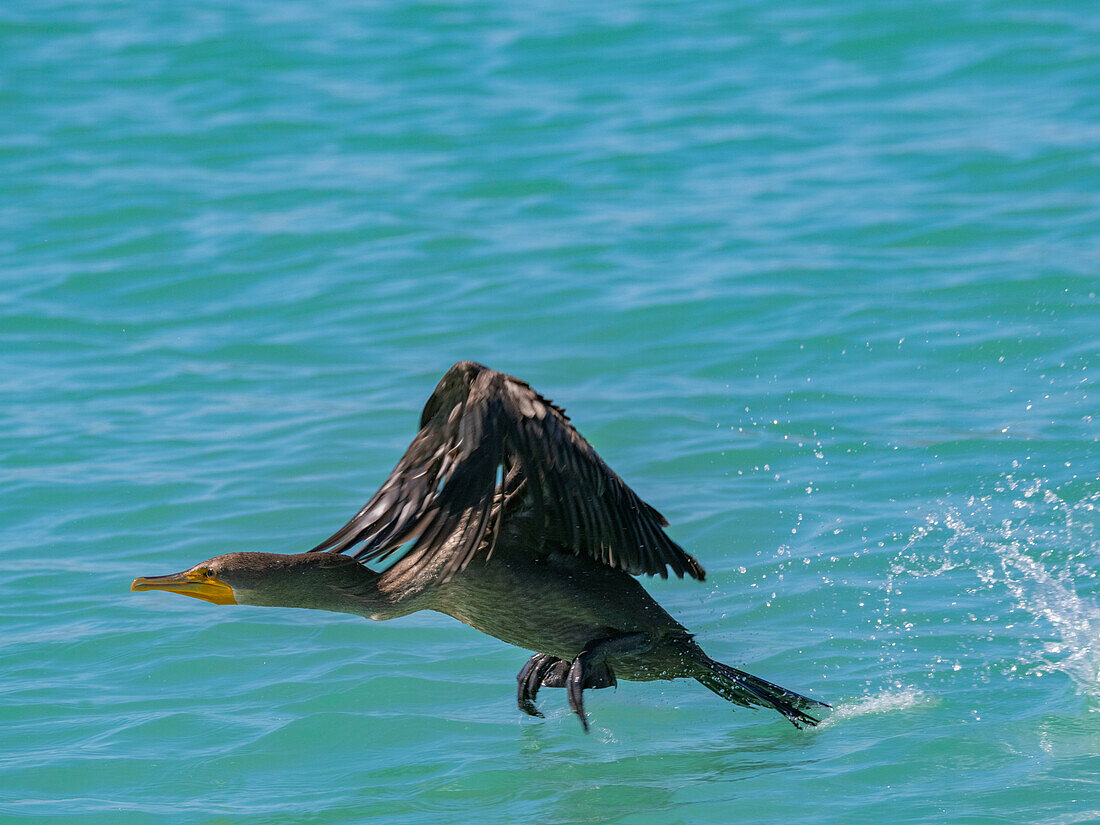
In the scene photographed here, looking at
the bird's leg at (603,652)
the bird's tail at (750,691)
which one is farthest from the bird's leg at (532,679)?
the bird's tail at (750,691)

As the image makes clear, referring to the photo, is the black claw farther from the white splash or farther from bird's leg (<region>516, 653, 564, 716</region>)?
the white splash

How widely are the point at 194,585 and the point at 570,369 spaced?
439 centimetres

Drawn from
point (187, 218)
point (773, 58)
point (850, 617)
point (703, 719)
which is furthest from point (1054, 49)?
point (703, 719)

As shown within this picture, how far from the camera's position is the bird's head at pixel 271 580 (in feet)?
14.5

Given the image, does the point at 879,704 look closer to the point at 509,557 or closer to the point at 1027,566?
the point at 1027,566

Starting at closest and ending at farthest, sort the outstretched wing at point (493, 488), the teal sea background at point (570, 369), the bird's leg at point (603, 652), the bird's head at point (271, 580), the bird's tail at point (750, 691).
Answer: the outstretched wing at point (493, 488), the bird's head at point (271, 580), the bird's leg at point (603, 652), the bird's tail at point (750, 691), the teal sea background at point (570, 369)

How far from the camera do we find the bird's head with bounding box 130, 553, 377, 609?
441cm

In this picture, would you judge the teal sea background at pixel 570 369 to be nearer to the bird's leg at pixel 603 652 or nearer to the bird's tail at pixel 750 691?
the bird's tail at pixel 750 691

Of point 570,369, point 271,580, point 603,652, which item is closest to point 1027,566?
point 603,652

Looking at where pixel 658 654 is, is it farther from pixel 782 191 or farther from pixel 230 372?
pixel 782 191

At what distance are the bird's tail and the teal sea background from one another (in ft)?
0.39

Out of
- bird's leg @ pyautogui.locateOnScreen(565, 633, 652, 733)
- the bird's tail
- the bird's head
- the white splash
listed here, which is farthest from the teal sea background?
the bird's head

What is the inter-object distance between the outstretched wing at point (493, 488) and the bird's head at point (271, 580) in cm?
10

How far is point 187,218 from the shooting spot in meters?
11.3
